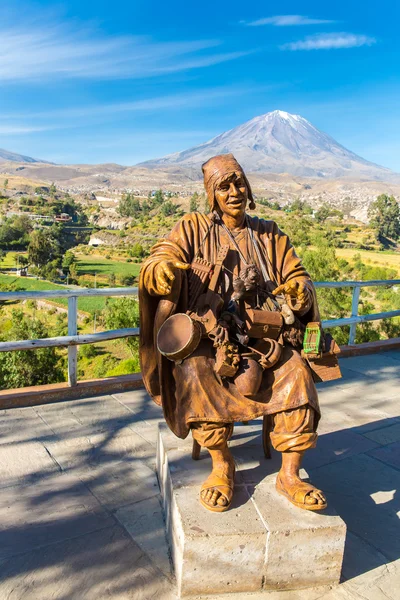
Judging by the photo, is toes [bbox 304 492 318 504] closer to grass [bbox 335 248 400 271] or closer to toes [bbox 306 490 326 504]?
toes [bbox 306 490 326 504]

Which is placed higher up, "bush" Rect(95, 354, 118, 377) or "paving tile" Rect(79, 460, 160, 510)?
"paving tile" Rect(79, 460, 160, 510)

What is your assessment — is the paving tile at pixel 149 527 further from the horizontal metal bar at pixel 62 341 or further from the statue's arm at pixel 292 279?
the horizontal metal bar at pixel 62 341

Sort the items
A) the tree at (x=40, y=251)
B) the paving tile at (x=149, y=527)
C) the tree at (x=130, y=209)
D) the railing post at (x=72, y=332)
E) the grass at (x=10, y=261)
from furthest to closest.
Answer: the tree at (x=130, y=209) → the grass at (x=10, y=261) → the tree at (x=40, y=251) → the railing post at (x=72, y=332) → the paving tile at (x=149, y=527)

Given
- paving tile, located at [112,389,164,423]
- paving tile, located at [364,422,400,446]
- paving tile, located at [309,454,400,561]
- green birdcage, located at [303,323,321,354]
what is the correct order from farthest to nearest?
paving tile, located at [112,389,164,423], paving tile, located at [364,422,400,446], paving tile, located at [309,454,400,561], green birdcage, located at [303,323,321,354]

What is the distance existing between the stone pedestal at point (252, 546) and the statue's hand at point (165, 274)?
1038 mm

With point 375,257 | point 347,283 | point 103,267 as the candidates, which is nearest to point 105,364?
point 347,283

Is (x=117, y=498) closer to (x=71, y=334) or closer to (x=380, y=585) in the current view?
(x=380, y=585)

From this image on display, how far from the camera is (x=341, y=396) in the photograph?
498 centimetres

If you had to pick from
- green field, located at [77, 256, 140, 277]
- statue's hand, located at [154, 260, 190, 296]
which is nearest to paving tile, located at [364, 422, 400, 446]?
statue's hand, located at [154, 260, 190, 296]

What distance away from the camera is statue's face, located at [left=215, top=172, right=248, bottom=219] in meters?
2.83

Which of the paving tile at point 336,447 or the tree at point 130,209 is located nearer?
the paving tile at point 336,447

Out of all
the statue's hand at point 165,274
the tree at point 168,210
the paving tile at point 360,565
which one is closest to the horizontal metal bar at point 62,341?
the statue's hand at point 165,274

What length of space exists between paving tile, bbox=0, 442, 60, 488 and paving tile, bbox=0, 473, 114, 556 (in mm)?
92

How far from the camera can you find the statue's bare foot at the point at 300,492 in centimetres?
234
